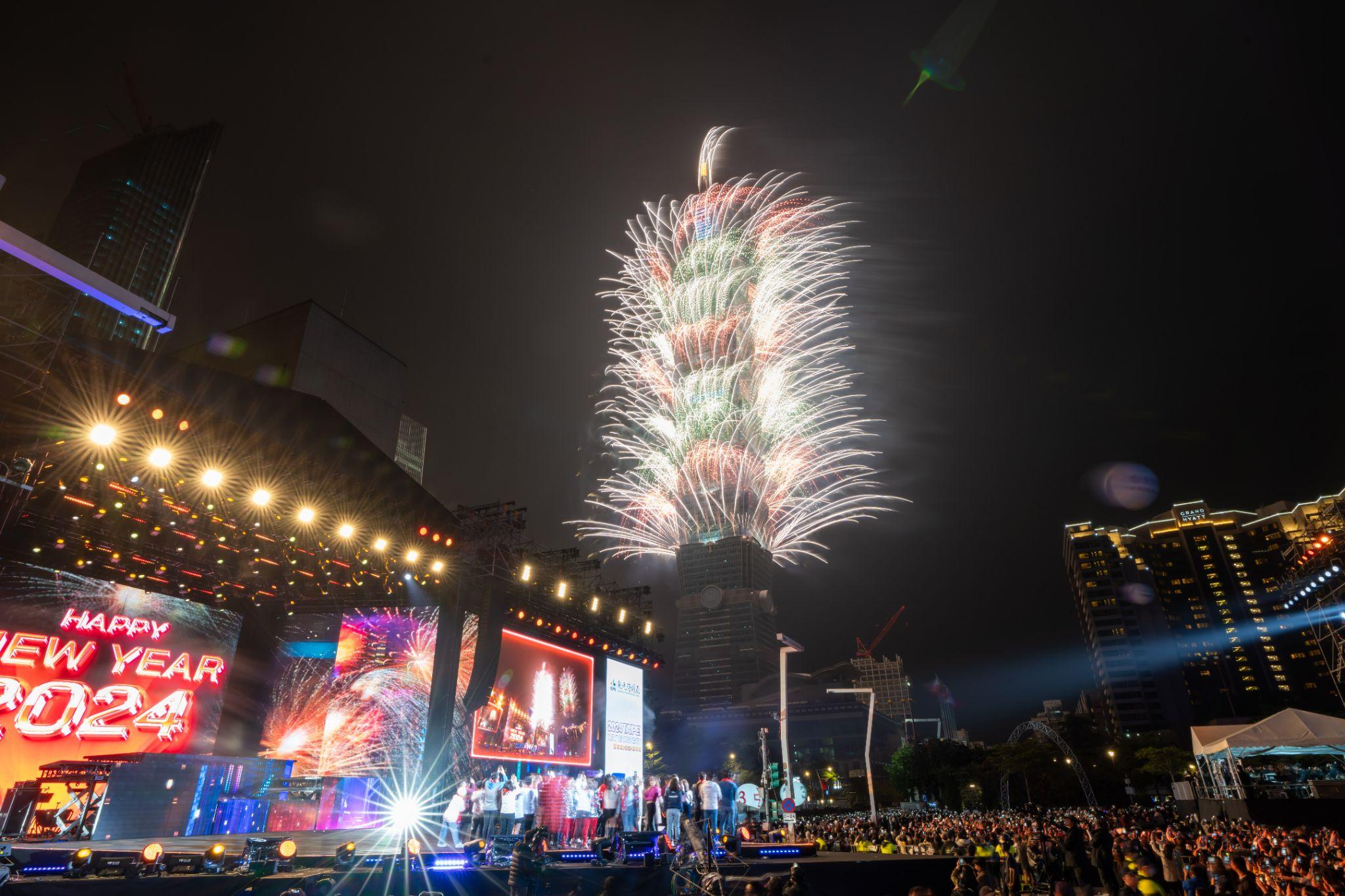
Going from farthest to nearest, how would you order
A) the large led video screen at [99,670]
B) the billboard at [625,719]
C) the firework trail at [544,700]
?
the billboard at [625,719]
the firework trail at [544,700]
the large led video screen at [99,670]

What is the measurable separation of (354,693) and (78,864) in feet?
43.3

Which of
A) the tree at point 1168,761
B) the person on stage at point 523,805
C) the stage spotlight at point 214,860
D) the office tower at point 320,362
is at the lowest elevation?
the stage spotlight at point 214,860

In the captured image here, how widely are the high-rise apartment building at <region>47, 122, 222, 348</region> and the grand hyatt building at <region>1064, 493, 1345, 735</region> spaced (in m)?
189

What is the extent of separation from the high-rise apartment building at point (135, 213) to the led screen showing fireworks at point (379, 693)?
301ft

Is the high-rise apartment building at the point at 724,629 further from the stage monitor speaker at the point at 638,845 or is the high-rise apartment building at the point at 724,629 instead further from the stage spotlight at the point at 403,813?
the stage monitor speaker at the point at 638,845

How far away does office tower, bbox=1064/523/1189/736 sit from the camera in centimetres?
15075

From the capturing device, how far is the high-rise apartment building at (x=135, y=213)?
3600 inches

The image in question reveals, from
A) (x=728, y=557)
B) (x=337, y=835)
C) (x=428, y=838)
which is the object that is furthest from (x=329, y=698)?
(x=728, y=557)

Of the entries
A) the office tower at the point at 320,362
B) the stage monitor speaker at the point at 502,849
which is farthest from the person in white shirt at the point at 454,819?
the office tower at the point at 320,362

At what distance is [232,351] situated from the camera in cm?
3030

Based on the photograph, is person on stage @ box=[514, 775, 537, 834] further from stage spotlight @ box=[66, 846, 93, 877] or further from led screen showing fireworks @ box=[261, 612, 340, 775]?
led screen showing fireworks @ box=[261, 612, 340, 775]

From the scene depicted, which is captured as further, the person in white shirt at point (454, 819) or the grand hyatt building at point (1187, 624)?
the grand hyatt building at point (1187, 624)

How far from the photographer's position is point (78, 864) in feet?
33.5

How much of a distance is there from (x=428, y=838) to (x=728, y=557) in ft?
567
